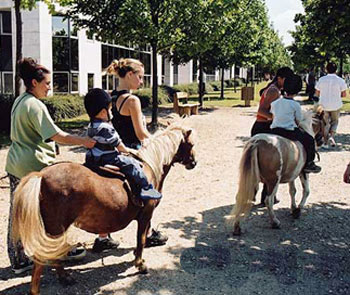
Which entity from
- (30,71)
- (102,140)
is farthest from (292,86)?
(30,71)

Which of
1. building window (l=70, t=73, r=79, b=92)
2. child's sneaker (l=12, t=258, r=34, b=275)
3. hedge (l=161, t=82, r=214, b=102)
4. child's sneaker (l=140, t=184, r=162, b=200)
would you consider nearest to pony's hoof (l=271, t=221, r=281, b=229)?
child's sneaker (l=140, t=184, r=162, b=200)

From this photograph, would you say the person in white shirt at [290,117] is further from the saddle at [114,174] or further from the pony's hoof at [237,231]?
the saddle at [114,174]

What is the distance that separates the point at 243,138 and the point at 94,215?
10.2m

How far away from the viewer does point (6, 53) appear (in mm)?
20719

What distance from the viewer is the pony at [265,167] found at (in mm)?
5551

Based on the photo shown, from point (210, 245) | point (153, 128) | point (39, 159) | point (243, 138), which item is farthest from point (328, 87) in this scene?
point (39, 159)

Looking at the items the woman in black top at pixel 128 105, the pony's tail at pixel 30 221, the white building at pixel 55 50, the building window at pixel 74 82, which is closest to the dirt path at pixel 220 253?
the pony's tail at pixel 30 221

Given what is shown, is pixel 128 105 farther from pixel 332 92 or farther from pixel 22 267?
pixel 332 92

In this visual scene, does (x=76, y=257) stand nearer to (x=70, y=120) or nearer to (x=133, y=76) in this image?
(x=133, y=76)

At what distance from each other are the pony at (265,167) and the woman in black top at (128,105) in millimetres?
1576

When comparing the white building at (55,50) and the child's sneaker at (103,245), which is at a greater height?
the white building at (55,50)

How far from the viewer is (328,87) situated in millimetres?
11367

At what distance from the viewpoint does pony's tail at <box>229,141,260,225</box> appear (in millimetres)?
5527

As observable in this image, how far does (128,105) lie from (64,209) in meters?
1.37
